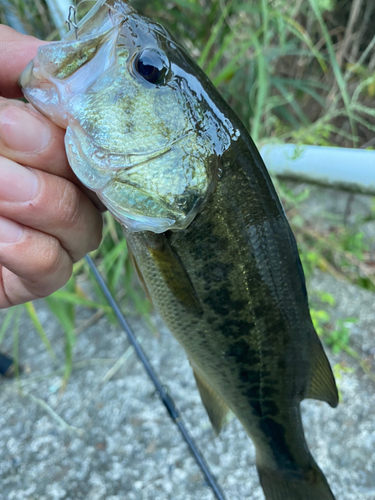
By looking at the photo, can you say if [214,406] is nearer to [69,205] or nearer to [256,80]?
[69,205]

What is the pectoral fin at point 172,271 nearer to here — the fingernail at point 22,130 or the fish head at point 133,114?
the fish head at point 133,114

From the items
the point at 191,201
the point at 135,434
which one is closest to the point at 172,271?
the point at 191,201

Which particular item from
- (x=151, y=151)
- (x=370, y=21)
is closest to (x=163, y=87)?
(x=151, y=151)

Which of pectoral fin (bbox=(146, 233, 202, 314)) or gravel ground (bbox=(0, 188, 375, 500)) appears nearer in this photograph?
pectoral fin (bbox=(146, 233, 202, 314))

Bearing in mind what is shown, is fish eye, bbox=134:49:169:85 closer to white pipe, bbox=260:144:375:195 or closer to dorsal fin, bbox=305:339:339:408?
white pipe, bbox=260:144:375:195

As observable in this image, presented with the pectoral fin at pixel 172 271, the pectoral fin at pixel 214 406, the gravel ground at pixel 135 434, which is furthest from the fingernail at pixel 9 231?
the gravel ground at pixel 135 434

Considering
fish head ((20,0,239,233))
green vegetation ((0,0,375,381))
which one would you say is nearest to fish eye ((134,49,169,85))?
fish head ((20,0,239,233))
